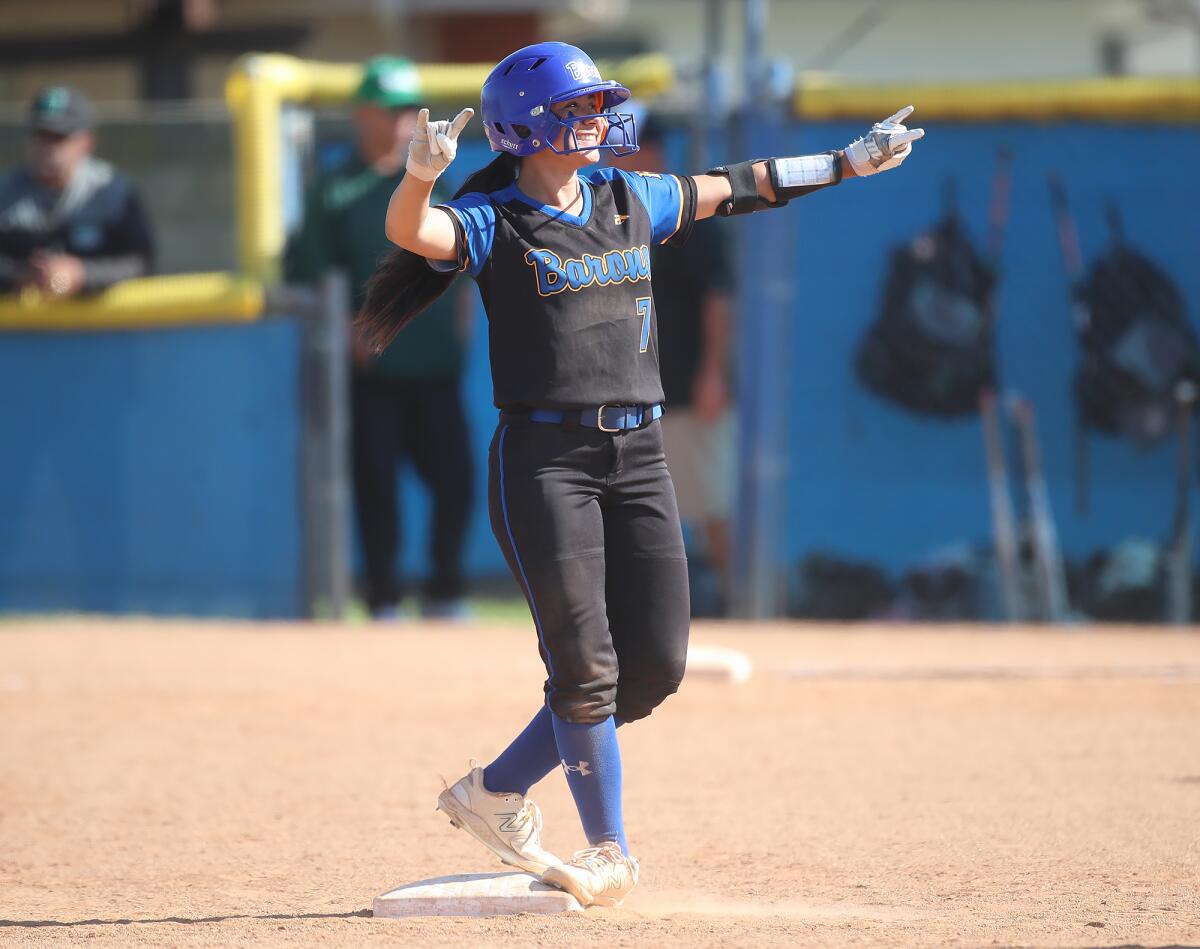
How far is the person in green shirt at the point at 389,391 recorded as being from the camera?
9.05m

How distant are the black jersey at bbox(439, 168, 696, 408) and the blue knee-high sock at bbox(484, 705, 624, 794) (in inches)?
30.4

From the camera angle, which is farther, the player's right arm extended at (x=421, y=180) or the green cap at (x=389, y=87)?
the green cap at (x=389, y=87)

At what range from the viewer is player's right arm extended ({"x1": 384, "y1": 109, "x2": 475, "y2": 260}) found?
12.6 ft

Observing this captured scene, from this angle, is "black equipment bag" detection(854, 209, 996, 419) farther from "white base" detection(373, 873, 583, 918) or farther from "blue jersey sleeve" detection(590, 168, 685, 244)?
"white base" detection(373, 873, 583, 918)

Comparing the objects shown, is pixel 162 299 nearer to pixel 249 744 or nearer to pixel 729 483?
pixel 729 483

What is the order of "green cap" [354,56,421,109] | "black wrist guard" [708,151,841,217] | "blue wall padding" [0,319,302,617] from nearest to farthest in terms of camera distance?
1. "black wrist guard" [708,151,841,217]
2. "green cap" [354,56,421,109]
3. "blue wall padding" [0,319,302,617]

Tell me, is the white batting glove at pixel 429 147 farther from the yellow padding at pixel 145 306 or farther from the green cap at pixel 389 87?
the yellow padding at pixel 145 306

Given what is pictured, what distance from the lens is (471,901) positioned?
4.14m

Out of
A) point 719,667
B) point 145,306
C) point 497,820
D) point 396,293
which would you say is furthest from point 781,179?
point 145,306

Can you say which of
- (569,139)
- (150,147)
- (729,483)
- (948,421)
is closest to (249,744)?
(569,139)

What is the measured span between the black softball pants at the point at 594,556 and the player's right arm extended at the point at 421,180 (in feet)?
1.68

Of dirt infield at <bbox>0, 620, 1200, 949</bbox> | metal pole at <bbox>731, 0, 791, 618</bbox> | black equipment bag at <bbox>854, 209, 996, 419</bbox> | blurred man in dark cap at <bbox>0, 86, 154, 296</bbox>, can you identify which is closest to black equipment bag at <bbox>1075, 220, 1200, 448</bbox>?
black equipment bag at <bbox>854, 209, 996, 419</bbox>

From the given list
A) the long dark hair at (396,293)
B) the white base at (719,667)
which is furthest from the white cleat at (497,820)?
the white base at (719,667)

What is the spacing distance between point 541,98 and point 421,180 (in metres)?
0.41
